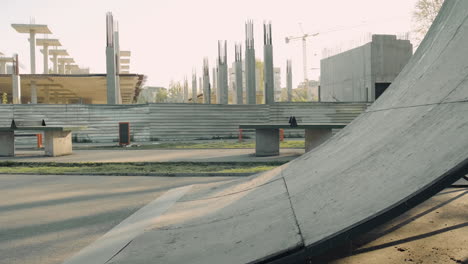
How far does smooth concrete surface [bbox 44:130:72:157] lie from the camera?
1502cm

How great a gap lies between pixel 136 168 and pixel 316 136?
714 cm

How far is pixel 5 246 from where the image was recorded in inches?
157

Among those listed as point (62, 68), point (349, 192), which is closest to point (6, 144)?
point (349, 192)

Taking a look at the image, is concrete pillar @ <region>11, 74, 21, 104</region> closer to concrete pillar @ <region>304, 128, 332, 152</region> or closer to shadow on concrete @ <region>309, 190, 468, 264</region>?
concrete pillar @ <region>304, 128, 332, 152</region>

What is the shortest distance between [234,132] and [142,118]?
6.74 meters

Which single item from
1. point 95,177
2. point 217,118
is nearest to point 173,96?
point 217,118

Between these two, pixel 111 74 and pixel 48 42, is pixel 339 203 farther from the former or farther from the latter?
pixel 48 42

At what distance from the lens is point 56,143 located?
1514cm

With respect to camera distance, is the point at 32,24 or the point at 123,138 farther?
the point at 32,24

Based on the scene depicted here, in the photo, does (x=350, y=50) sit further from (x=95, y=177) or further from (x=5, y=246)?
(x=5, y=246)

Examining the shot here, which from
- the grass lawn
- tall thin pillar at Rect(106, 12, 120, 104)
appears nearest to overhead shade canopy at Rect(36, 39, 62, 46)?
tall thin pillar at Rect(106, 12, 120, 104)

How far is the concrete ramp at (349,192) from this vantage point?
7.27 feet

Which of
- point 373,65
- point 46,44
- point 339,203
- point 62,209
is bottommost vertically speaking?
point 62,209

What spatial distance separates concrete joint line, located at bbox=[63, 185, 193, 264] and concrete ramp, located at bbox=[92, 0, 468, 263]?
0.14 meters
